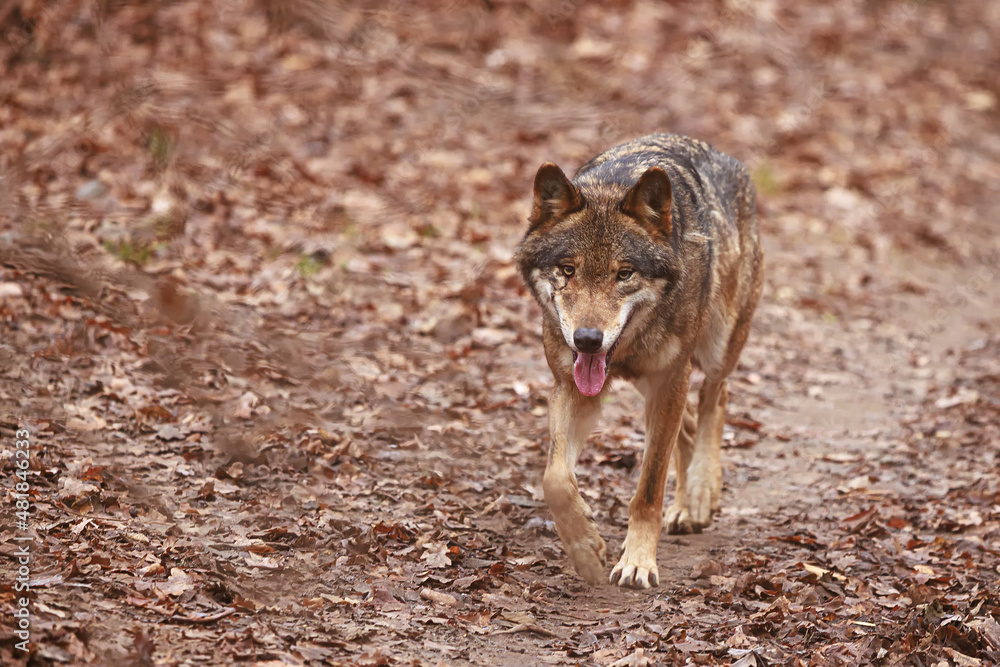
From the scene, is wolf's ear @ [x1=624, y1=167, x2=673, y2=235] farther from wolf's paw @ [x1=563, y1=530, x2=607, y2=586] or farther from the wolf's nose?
wolf's paw @ [x1=563, y1=530, x2=607, y2=586]

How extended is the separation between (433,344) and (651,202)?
11.8ft

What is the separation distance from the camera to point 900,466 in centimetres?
726

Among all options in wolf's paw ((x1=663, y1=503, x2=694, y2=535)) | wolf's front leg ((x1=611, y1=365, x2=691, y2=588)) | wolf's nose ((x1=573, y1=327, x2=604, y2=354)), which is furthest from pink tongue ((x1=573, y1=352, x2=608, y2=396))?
wolf's paw ((x1=663, y1=503, x2=694, y2=535))

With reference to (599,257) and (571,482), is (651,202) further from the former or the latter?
(571,482)

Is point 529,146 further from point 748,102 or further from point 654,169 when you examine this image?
point 654,169

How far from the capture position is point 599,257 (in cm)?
508

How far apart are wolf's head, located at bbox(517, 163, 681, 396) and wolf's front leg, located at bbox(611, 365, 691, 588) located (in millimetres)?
422

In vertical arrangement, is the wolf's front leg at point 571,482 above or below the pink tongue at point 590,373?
below

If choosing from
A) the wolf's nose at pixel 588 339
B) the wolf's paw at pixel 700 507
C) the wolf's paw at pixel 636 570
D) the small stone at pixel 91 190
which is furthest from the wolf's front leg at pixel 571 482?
the small stone at pixel 91 190

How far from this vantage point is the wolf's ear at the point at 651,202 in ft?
16.8

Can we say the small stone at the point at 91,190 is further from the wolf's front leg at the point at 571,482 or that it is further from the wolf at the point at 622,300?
the wolf's front leg at the point at 571,482

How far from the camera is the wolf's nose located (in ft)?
15.8

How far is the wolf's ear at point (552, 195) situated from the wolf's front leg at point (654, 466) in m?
1.13

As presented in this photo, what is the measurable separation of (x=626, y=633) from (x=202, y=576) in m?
2.00
